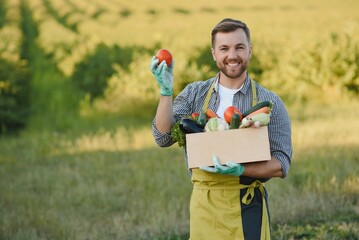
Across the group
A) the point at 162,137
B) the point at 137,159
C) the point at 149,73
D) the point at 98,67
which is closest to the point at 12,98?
the point at 98,67

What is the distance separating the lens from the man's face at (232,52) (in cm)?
308

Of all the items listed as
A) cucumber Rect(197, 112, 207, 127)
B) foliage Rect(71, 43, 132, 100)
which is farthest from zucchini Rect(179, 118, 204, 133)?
foliage Rect(71, 43, 132, 100)

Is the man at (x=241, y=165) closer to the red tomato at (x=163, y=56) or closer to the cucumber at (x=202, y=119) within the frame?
the red tomato at (x=163, y=56)

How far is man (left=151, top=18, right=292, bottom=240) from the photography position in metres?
3.08

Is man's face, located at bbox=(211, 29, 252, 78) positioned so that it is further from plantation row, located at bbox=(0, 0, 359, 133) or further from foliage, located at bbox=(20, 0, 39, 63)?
foliage, located at bbox=(20, 0, 39, 63)

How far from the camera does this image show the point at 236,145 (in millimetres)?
2967

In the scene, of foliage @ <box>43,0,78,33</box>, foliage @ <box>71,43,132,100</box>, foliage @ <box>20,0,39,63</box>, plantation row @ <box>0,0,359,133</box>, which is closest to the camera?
plantation row @ <box>0,0,359,133</box>

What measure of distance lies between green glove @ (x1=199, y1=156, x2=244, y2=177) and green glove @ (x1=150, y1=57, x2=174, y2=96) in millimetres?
393

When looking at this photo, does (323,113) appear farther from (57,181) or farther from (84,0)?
(84,0)

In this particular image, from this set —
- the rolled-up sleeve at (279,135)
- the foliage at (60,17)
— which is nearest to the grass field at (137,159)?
the rolled-up sleeve at (279,135)

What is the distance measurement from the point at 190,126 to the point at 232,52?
0.38 m

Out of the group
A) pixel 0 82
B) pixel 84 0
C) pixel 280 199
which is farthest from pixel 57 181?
pixel 84 0

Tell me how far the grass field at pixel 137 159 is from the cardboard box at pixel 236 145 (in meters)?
2.23

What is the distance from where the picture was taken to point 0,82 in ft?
37.0
